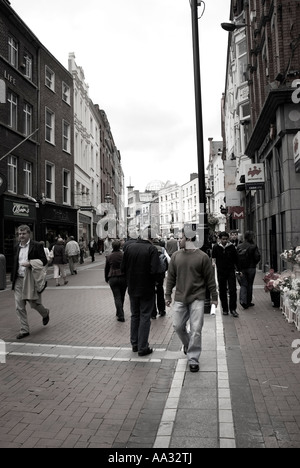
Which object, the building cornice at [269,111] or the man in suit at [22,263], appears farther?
the building cornice at [269,111]

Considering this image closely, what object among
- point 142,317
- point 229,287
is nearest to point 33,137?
point 229,287

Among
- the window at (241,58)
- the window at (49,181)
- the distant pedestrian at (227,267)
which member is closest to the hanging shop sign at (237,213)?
the window at (241,58)

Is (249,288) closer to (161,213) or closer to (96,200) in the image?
(96,200)

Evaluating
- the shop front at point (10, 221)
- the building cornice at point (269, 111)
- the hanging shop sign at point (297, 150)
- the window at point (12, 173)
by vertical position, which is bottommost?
the shop front at point (10, 221)

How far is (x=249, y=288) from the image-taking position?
9531 millimetres

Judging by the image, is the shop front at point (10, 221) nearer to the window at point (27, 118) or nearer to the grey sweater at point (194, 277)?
the window at point (27, 118)

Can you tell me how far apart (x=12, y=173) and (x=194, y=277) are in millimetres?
16912

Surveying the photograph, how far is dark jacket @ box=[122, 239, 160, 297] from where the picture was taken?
5.92 meters

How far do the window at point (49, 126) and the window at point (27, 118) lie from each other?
231 cm

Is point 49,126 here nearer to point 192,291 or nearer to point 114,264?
point 114,264

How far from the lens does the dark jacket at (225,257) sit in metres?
8.81

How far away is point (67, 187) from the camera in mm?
28031

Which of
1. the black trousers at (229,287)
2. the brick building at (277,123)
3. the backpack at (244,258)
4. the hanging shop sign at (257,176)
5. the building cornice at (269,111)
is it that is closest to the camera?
the black trousers at (229,287)
